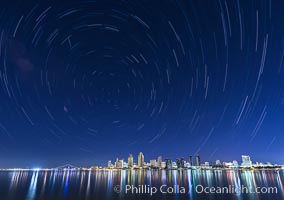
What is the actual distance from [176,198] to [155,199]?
393 centimetres

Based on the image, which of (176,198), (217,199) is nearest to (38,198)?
(176,198)

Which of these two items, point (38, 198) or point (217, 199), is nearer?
point (217, 199)

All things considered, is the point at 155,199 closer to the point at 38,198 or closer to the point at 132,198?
the point at 132,198

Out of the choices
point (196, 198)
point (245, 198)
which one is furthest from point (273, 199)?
point (196, 198)

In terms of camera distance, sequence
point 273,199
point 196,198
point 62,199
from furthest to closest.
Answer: point 62,199 < point 196,198 < point 273,199

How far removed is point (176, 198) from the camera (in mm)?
34406

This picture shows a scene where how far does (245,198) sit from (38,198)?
36.1 m

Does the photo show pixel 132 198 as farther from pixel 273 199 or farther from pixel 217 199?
pixel 273 199

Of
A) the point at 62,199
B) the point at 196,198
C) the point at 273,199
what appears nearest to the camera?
the point at 273,199

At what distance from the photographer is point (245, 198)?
1318 inches

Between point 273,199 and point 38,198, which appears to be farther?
point 38,198

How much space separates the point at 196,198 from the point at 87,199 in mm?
18890

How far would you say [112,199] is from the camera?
3525cm

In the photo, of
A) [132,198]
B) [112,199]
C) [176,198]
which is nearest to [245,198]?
[176,198]
